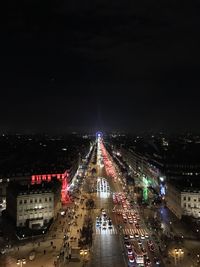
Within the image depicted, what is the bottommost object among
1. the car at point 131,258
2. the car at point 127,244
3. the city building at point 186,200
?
the car at point 131,258

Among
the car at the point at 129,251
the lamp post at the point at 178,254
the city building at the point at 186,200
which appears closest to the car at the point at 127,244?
the car at the point at 129,251

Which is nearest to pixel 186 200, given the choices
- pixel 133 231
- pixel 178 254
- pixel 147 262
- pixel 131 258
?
pixel 133 231

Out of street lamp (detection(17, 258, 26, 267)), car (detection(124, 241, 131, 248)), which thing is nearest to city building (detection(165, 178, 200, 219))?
car (detection(124, 241, 131, 248))

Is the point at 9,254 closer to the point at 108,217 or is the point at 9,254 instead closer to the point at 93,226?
the point at 93,226

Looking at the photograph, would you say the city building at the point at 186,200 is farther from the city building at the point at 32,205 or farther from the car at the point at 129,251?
the city building at the point at 32,205

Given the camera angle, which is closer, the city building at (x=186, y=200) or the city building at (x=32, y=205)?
the city building at (x=32, y=205)

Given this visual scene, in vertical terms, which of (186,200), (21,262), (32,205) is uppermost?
(32,205)

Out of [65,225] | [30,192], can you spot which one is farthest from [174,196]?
[30,192]

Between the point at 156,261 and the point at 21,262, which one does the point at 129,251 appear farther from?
the point at 21,262
